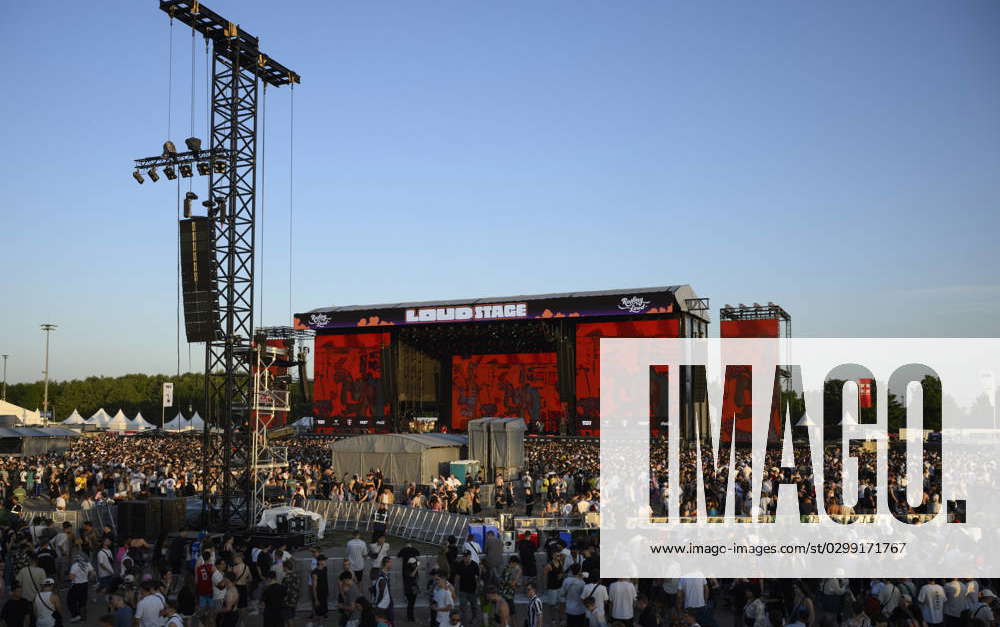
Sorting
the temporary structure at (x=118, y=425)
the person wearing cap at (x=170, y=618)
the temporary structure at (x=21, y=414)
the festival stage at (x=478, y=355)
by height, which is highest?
the festival stage at (x=478, y=355)

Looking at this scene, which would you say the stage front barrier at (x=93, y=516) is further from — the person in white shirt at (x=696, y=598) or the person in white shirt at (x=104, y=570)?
the person in white shirt at (x=696, y=598)

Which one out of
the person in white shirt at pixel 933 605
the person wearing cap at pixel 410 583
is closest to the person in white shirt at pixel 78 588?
the person wearing cap at pixel 410 583

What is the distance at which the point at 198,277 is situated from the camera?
1920cm

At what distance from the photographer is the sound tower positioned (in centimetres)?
1912

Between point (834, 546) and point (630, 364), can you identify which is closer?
point (834, 546)

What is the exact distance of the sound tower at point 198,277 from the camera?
19125mm

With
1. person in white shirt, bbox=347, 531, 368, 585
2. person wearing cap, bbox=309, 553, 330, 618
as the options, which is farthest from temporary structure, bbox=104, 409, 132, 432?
person wearing cap, bbox=309, 553, 330, 618

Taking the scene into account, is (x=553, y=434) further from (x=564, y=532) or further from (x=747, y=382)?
(x=564, y=532)

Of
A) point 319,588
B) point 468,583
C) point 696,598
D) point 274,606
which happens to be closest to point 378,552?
point 319,588

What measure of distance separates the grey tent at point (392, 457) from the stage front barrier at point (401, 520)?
19.0ft

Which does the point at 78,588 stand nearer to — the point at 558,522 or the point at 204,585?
the point at 204,585

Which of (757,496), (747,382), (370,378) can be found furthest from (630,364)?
(757,496)

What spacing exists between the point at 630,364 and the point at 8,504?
119ft

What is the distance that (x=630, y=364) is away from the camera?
4947 cm
